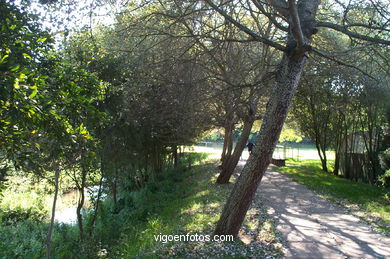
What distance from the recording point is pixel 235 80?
435 inches

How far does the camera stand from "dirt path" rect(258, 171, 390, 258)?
6500 millimetres

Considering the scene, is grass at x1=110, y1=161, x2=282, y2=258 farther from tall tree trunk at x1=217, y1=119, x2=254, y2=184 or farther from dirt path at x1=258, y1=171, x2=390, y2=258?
tall tree trunk at x1=217, y1=119, x2=254, y2=184

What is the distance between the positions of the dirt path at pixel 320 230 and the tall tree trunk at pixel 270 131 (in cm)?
135

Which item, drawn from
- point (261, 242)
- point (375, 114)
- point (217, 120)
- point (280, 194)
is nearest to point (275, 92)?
point (261, 242)

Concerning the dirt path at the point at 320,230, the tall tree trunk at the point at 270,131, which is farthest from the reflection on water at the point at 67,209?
the tall tree trunk at the point at 270,131

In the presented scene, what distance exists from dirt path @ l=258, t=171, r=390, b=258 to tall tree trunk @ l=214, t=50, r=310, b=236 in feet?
4.41

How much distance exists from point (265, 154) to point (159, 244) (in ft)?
9.80

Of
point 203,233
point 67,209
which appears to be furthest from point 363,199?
point 67,209

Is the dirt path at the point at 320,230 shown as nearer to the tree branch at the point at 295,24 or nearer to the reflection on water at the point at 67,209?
the tree branch at the point at 295,24

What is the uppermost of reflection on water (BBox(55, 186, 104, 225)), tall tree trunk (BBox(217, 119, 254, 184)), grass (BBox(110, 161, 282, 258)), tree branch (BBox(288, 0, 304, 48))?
tree branch (BBox(288, 0, 304, 48))

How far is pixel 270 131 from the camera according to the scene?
6426 mm

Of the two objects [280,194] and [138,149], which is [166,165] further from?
[280,194]

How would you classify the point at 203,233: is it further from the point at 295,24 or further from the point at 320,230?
the point at 295,24

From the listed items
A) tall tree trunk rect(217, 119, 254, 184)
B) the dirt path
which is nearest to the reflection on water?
tall tree trunk rect(217, 119, 254, 184)
